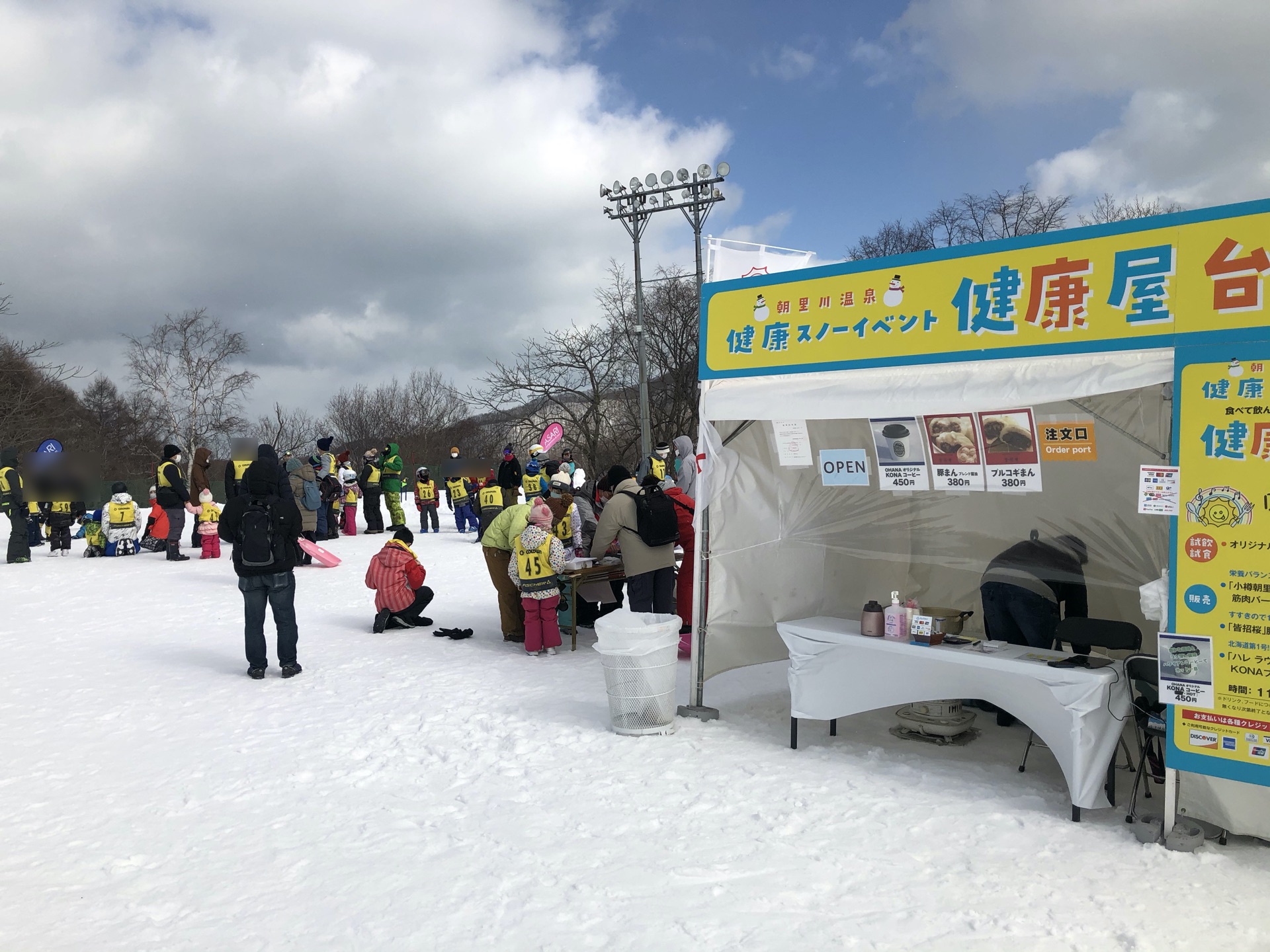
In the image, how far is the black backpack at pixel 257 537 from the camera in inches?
264

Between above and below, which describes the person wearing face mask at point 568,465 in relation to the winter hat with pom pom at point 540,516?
above

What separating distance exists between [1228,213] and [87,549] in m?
17.3

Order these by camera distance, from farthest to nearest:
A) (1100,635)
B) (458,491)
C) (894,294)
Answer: (458,491) → (894,294) → (1100,635)

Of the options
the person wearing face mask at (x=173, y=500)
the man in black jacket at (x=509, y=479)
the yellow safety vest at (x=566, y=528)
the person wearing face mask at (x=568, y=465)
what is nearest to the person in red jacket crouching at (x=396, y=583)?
the yellow safety vest at (x=566, y=528)

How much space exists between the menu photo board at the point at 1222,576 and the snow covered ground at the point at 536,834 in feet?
1.60

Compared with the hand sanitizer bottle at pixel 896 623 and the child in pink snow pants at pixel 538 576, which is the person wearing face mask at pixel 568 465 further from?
the hand sanitizer bottle at pixel 896 623

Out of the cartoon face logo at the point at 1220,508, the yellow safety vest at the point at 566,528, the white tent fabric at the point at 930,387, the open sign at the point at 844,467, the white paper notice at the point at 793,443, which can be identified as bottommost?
the yellow safety vest at the point at 566,528

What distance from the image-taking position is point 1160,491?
380 centimetres

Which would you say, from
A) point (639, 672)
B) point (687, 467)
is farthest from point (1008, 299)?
point (687, 467)

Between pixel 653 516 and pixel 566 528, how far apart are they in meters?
2.35

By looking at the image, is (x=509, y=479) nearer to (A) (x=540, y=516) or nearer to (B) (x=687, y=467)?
(B) (x=687, y=467)

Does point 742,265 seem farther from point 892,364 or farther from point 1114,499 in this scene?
point 1114,499

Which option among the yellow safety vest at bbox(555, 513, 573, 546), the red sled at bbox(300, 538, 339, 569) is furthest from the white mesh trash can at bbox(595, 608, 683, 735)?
the red sled at bbox(300, 538, 339, 569)

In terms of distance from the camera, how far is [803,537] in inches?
247
